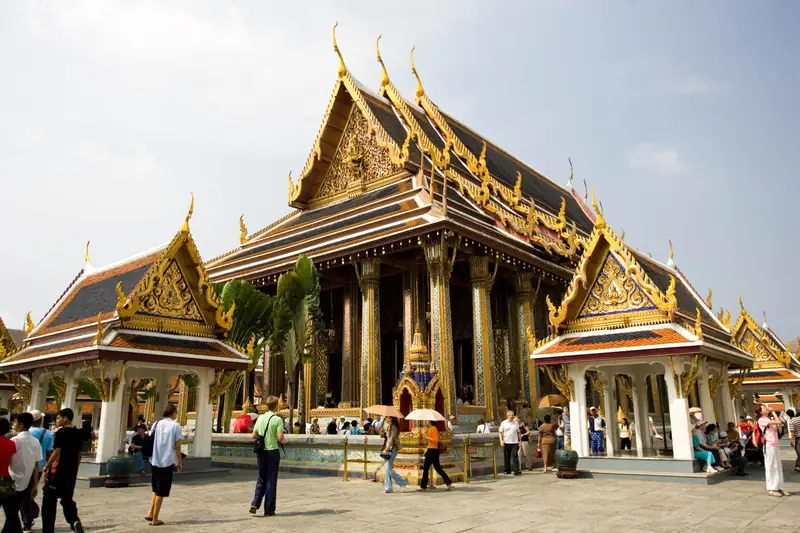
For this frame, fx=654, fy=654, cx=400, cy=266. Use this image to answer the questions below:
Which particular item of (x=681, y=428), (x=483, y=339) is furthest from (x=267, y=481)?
(x=483, y=339)

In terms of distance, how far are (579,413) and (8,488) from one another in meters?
7.91

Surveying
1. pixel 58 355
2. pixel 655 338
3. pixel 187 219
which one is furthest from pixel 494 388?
pixel 58 355

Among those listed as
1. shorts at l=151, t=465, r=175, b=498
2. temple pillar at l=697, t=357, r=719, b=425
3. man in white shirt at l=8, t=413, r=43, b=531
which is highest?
temple pillar at l=697, t=357, r=719, b=425

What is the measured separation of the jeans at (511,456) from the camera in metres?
10.5

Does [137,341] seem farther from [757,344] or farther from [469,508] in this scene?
[757,344]

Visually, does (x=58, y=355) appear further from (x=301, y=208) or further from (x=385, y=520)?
(x=301, y=208)

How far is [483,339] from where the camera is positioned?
1502cm

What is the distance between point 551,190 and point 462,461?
62.9 ft

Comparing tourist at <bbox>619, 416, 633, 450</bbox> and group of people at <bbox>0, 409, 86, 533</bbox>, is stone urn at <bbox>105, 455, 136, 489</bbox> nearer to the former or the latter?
group of people at <bbox>0, 409, 86, 533</bbox>

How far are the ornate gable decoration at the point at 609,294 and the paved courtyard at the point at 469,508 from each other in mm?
2359

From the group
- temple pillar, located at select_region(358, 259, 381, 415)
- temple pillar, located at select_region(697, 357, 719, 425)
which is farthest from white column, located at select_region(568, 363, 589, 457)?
temple pillar, located at select_region(358, 259, 381, 415)

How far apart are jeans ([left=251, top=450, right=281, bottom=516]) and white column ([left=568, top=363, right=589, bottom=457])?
5.47 meters

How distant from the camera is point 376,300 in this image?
16188 mm

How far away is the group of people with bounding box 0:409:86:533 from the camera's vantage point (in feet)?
14.5
